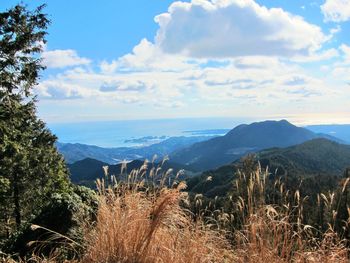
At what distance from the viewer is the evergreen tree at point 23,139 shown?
1878 cm

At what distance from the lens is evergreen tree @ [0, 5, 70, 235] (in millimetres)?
18781

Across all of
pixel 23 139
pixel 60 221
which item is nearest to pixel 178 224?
pixel 60 221

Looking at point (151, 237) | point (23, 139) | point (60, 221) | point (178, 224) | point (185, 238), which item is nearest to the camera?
point (151, 237)

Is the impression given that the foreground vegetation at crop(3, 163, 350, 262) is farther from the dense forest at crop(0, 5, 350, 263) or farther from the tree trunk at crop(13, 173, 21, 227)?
the tree trunk at crop(13, 173, 21, 227)

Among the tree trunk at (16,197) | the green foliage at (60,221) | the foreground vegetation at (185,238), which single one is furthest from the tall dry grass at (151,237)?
the tree trunk at (16,197)

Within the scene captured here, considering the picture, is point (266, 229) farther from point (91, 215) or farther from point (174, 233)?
point (91, 215)

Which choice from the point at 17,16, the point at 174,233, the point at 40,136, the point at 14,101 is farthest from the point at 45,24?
the point at 174,233

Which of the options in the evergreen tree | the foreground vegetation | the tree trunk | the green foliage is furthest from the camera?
the tree trunk

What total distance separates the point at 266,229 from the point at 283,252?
0.95 ft

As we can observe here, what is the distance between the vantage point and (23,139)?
2739cm

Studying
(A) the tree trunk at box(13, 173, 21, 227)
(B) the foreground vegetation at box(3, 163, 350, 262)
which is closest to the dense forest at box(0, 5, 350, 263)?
(B) the foreground vegetation at box(3, 163, 350, 262)

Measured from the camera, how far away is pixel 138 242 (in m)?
3.93

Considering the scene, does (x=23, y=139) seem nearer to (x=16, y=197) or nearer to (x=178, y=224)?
(x=16, y=197)

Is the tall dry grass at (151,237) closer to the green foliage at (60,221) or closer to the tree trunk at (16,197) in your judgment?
the green foliage at (60,221)
